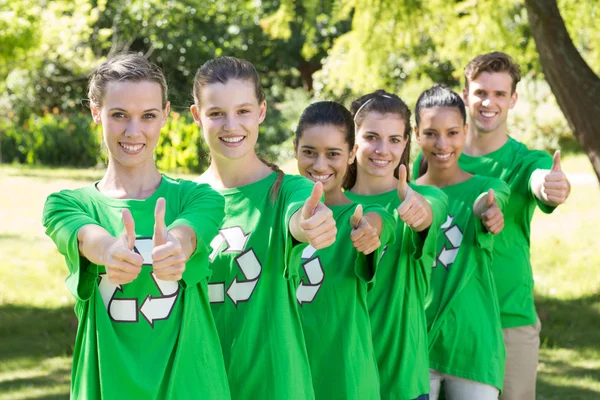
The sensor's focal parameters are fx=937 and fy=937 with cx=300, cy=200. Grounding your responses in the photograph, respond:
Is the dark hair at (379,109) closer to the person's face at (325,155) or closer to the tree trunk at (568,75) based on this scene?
the person's face at (325,155)

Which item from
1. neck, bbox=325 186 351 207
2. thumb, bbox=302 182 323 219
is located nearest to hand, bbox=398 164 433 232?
neck, bbox=325 186 351 207

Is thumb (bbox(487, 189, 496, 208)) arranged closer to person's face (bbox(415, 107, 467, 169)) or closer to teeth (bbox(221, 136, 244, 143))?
person's face (bbox(415, 107, 467, 169))

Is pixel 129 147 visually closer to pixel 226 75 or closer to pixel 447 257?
pixel 226 75

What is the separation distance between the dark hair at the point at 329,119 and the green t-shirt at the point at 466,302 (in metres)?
0.78

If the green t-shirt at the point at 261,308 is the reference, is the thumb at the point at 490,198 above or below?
above

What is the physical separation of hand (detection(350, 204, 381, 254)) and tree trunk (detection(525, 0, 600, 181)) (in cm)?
461

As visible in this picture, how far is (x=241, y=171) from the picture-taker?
11.5 ft

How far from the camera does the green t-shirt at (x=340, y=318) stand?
3.70 m

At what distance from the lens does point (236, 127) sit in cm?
346

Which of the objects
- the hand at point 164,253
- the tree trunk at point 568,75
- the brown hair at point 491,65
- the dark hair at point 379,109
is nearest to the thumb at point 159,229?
the hand at point 164,253

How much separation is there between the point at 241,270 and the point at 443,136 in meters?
1.68

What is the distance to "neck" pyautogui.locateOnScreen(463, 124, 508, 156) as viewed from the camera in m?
5.05

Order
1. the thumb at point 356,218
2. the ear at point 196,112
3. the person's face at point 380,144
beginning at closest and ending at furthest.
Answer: the thumb at point 356,218 < the ear at point 196,112 < the person's face at point 380,144

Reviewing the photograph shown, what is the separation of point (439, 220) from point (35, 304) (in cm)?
627
